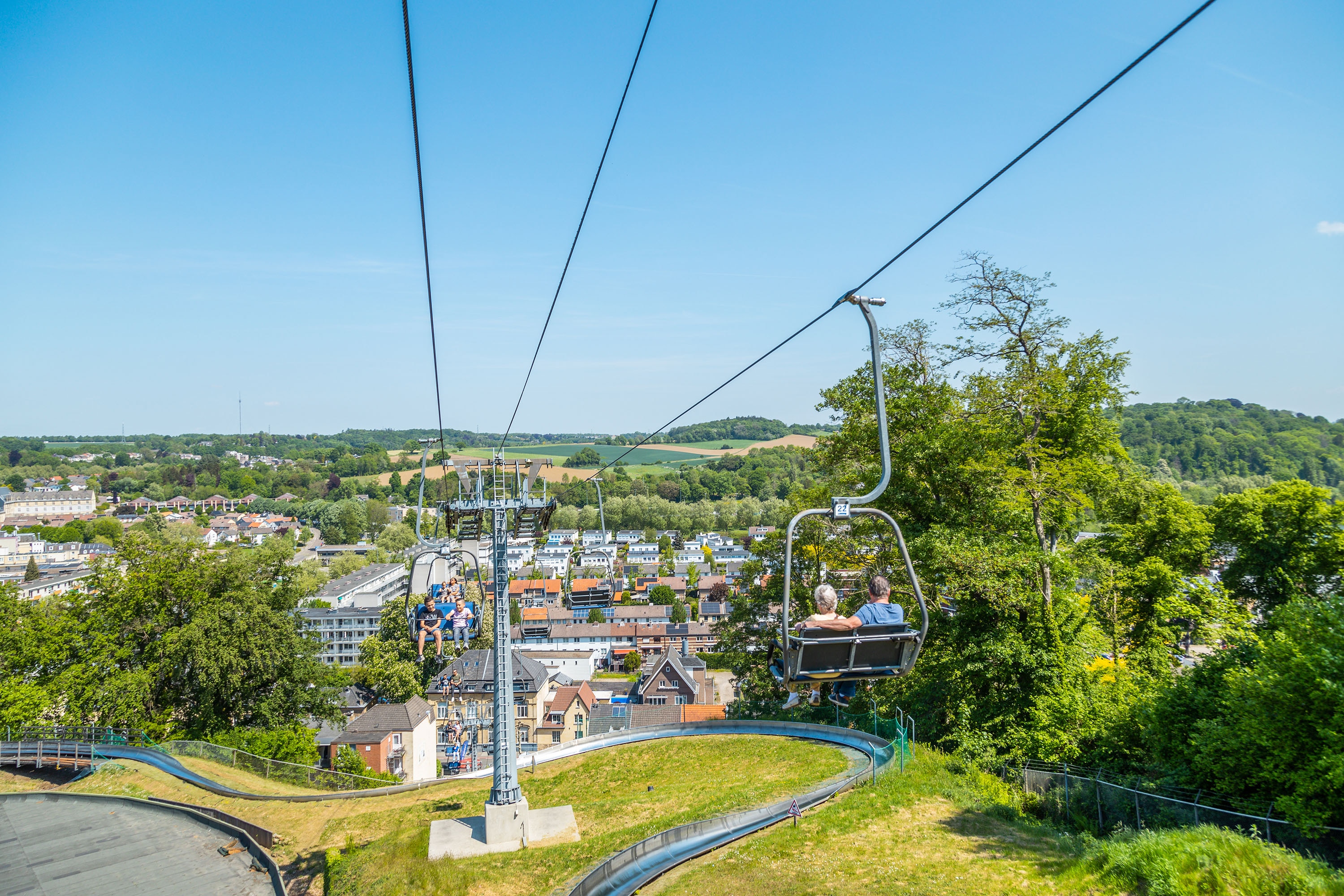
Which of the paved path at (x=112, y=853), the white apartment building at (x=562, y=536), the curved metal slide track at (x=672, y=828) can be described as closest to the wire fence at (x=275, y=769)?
the curved metal slide track at (x=672, y=828)

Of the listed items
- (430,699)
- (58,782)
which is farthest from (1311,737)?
(430,699)

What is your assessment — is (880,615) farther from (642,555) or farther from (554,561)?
(642,555)

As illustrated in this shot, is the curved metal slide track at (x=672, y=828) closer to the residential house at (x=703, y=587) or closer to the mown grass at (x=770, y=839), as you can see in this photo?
the mown grass at (x=770, y=839)

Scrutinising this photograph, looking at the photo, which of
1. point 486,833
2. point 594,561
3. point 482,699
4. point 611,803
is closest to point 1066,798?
point 611,803

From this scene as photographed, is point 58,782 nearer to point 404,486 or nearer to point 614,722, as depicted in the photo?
point 614,722

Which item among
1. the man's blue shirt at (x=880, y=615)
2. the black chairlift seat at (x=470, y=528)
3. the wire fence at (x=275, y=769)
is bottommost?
the wire fence at (x=275, y=769)

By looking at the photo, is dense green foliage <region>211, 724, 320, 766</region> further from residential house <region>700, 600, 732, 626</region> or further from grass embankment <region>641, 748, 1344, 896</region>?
residential house <region>700, 600, 732, 626</region>
